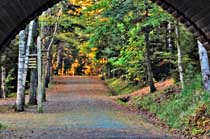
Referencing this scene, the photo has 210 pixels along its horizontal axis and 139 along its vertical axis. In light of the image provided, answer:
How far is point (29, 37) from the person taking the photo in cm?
2248

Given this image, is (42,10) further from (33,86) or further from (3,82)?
(3,82)

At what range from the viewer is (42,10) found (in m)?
7.70

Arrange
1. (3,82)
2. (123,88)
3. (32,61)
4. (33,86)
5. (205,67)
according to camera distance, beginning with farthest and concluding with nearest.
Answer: (123,88) → (3,82) → (33,86) → (32,61) → (205,67)

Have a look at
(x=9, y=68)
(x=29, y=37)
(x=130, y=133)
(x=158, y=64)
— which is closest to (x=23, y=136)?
(x=130, y=133)

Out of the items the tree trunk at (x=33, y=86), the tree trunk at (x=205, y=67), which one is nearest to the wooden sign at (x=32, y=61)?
the tree trunk at (x=33, y=86)

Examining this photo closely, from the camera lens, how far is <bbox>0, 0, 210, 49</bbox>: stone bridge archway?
7157 millimetres

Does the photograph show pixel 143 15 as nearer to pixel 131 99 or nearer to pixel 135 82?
pixel 131 99

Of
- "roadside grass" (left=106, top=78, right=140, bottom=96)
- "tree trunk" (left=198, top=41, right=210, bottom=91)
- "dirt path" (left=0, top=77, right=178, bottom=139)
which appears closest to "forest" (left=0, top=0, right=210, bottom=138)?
"tree trunk" (left=198, top=41, right=210, bottom=91)

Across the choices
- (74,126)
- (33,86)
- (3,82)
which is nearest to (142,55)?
(33,86)

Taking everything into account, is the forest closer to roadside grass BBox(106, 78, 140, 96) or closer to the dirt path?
roadside grass BBox(106, 78, 140, 96)

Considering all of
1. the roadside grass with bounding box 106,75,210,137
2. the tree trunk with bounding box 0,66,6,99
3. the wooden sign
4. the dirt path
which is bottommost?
the dirt path

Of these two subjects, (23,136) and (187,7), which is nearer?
(187,7)

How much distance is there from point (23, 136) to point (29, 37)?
9.67 m

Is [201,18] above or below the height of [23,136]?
above
